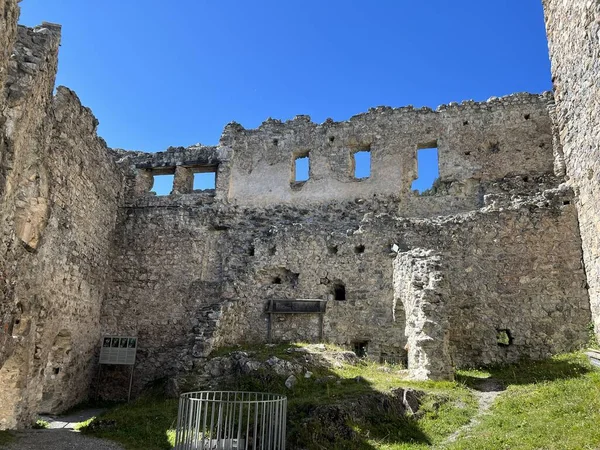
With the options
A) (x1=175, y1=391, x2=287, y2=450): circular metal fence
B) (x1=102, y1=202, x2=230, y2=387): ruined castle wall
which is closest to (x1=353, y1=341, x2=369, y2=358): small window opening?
(x1=102, y1=202, x2=230, y2=387): ruined castle wall

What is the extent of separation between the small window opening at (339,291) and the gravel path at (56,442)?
7063 millimetres

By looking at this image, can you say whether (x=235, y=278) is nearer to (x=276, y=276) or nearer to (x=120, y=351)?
(x=276, y=276)

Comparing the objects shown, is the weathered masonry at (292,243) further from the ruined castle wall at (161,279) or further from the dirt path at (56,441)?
the dirt path at (56,441)

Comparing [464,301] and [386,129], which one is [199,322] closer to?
[464,301]

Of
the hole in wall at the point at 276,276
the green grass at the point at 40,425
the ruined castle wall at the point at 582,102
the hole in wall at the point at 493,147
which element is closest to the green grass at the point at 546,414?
the ruined castle wall at the point at 582,102

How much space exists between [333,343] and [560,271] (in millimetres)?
5689

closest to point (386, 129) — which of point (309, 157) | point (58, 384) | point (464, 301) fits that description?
point (309, 157)

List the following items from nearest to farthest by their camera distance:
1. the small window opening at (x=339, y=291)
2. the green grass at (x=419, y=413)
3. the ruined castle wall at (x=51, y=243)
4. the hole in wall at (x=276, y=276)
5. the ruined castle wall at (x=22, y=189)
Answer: the ruined castle wall at (x=22, y=189), the green grass at (x=419, y=413), the ruined castle wall at (x=51, y=243), the small window opening at (x=339, y=291), the hole in wall at (x=276, y=276)

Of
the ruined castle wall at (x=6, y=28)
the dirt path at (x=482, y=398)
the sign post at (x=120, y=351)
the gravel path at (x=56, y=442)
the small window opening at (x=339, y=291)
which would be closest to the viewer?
the ruined castle wall at (x=6, y=28)

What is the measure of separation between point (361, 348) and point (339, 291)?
1639 millimetres

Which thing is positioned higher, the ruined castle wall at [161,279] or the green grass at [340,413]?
the ruined castle wall at [161,279]

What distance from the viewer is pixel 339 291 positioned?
14.1 metres

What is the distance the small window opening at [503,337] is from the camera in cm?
1170

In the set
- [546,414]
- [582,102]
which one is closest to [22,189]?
[546,414]
